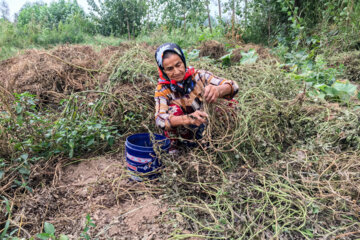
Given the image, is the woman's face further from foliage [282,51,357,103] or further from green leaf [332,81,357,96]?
green leaf [332,81,357,96]

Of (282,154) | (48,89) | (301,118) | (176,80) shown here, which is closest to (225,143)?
(282,154)

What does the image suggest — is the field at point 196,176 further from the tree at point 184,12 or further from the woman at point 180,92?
the tree at point 184,12

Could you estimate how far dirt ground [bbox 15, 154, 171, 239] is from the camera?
1.56 metres

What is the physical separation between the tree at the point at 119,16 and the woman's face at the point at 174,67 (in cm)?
664

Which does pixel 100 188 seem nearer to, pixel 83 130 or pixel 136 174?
pixel 136 174

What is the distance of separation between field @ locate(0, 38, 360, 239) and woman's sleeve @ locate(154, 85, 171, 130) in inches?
10.5

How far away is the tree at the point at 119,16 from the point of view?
8.62 metres

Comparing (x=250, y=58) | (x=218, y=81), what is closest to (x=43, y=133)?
(x=218, y=81)

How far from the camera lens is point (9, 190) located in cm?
187

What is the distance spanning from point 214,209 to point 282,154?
78 centimetres

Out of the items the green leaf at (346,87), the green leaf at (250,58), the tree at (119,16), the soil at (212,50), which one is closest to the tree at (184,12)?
the tree at (119,16)

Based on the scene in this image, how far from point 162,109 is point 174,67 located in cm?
37

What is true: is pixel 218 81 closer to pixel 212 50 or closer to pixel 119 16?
pixel 212 50

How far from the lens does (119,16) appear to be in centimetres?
899
